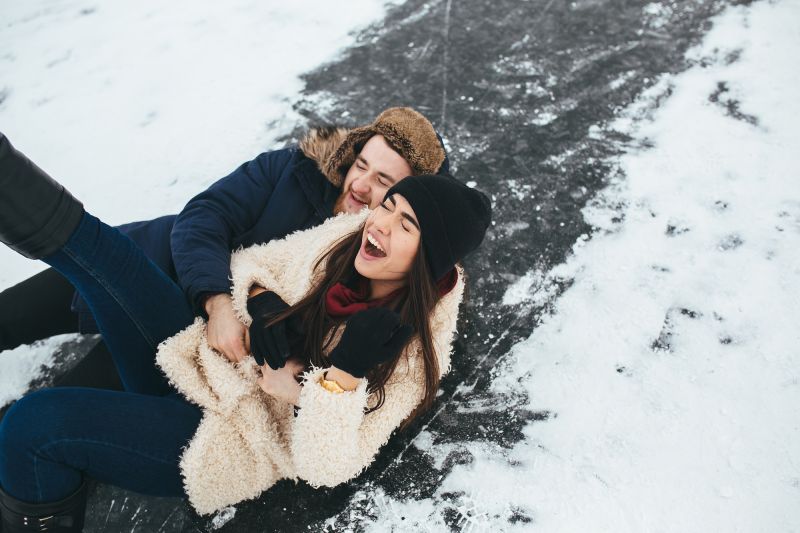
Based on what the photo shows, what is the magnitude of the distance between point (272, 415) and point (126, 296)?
0.56 metres

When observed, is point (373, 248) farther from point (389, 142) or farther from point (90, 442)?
point (90, 442)

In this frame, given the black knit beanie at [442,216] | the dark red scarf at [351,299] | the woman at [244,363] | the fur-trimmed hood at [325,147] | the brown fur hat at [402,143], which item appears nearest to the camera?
the woman at [244,363]

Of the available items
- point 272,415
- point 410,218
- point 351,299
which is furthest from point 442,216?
point 272,415

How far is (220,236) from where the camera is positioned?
1877 millimetres

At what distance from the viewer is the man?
5.86 feet

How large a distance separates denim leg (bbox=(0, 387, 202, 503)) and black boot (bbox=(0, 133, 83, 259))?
0.42 m

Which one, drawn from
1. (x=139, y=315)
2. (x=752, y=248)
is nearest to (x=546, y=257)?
(x=752, y=248)

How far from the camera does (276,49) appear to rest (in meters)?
3.36

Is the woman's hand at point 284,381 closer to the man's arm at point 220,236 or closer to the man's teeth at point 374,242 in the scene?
the man's arm at point 220,236

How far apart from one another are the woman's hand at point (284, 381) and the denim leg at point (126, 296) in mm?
336

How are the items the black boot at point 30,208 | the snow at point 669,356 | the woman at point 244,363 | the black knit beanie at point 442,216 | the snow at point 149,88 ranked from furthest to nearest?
the snow at point 149,88 → the snow at point 669,356 → the black knit beanie at point 442,216 → the woman at point 244,363 → the black boot at point 30,208

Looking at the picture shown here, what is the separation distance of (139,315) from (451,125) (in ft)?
6.21

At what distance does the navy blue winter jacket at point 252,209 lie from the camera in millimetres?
1915

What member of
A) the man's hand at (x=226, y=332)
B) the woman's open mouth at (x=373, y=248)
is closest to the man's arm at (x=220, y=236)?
the man's hand at (x=226, y=332)
